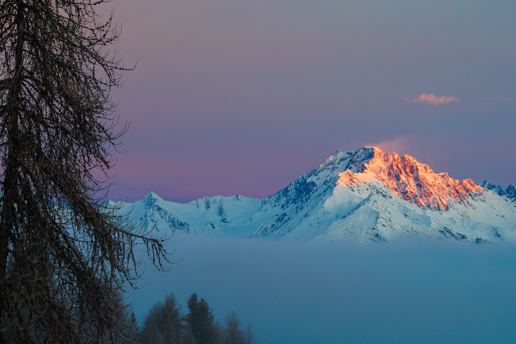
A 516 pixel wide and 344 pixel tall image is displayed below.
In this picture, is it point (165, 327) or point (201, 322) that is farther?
point (201, 322)

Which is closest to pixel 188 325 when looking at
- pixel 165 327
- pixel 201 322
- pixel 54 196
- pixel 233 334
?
pixel 201 322

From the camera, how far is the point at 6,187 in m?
6.59

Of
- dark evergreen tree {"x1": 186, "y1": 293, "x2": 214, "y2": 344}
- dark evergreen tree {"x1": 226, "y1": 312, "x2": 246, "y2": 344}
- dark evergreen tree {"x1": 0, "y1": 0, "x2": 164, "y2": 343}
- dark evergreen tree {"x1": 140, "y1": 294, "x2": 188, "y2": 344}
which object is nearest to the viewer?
dark evergreen tree {"x1": 0, "y1": 0, "x2": 164, "y2": 343}

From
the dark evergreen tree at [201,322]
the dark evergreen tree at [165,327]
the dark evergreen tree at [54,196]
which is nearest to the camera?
the dark evergreen tree at [54,196]

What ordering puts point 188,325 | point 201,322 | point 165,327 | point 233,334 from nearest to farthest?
point 165,327
point 188,325
point 201,322
point 233,334

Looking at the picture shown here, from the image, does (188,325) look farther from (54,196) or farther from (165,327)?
(54,196)

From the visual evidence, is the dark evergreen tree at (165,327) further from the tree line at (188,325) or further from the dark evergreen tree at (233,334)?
the dark evergreen tree at (233,334)

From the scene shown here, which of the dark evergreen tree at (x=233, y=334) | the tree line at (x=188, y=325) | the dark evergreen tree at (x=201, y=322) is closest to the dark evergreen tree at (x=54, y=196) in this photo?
the tree line at (x=188, y=325)

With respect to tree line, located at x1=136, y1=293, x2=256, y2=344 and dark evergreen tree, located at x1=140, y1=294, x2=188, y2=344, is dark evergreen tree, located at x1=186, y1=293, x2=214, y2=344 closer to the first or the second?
tree line, located at x1=136, y1=293, x2=256, y2=344

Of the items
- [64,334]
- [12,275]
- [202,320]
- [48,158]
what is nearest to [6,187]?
[48,158]

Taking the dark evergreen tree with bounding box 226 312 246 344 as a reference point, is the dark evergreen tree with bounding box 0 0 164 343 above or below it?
below

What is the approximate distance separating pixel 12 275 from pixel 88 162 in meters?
1.55

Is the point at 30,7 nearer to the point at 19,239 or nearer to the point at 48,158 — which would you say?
the point at 48,158

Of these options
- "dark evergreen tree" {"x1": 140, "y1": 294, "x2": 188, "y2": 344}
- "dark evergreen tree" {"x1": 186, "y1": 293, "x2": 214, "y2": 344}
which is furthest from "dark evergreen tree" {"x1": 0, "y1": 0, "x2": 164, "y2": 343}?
"dark evergreen tree" {"x1": 186, "y1": 293, "x2": 214, "y2": 344}
